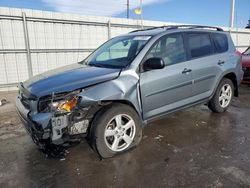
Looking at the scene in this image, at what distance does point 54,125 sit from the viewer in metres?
2.79

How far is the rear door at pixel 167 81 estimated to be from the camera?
353 centimetres

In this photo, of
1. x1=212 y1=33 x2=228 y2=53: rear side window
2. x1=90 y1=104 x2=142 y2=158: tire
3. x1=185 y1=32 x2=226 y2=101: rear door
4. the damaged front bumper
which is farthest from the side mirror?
x1=212 y1=33 x2=228 y2=53: rear side window

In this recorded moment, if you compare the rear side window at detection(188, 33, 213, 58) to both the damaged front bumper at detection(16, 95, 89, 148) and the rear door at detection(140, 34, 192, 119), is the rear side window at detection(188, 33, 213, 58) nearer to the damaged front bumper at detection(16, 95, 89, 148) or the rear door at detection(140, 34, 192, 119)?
the rear door at detection(140, 34, 192, 119)

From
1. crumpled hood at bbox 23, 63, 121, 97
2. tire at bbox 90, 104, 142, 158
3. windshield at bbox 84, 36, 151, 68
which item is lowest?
tire at bbox 90, 104, 142, 158

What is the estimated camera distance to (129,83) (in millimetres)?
3293

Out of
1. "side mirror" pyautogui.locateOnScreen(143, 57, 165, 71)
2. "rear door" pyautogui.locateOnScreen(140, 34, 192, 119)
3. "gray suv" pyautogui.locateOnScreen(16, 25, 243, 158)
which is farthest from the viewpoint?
"rear door" pyautogui.locateOnScreen(140, 34, 192, 119)

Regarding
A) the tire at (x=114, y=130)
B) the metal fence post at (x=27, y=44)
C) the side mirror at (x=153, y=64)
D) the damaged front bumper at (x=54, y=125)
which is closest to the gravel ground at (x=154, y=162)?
the tire at (x=114, y=130)

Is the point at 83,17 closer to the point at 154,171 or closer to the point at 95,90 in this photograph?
the point at 95,90

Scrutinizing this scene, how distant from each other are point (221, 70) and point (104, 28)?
19.7 feet

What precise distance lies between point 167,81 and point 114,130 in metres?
1.21

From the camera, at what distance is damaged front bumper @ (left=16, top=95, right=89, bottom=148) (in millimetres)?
2785

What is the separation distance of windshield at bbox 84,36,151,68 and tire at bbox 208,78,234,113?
218cm

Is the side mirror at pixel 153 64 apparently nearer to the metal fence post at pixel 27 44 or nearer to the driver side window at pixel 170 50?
the driver side window at pixel 170 50

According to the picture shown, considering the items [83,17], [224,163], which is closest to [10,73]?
[83,17]
